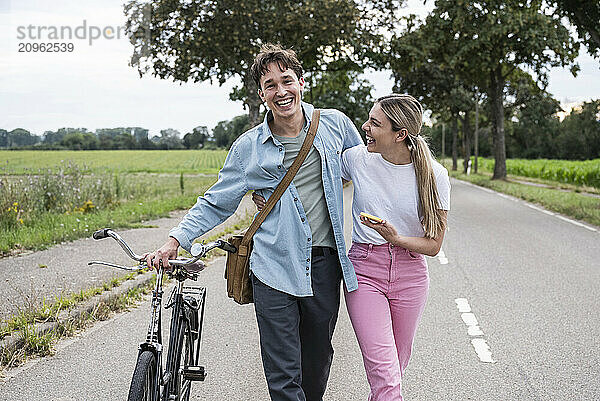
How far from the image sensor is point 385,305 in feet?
12.0

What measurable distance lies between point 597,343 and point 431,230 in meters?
3.14

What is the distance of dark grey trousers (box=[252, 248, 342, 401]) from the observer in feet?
11.3

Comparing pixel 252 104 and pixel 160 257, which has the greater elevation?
pixel 252 104

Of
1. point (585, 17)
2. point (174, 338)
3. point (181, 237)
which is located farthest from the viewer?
point (585, 17)

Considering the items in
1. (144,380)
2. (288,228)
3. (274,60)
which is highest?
(274,60)

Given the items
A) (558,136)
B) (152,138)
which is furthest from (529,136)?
(152,138)

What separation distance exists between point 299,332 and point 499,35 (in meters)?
27.6

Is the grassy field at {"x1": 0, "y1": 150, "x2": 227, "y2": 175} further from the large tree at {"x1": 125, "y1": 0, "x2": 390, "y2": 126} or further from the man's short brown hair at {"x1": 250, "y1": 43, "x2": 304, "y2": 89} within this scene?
the man's short brown hair at {"x1": 250, "y1": 43, "x2": 304, "y2": 89}

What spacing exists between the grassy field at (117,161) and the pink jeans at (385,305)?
485 inches

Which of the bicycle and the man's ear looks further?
the man's ear

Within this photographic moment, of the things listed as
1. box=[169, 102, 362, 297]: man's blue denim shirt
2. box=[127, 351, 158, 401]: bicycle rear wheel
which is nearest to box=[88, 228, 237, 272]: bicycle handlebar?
box=[169, 102, 362, 297]: man's blue denim shirt

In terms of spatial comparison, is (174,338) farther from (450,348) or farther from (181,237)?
(450,348)

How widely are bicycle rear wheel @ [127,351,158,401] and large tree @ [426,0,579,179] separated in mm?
27746

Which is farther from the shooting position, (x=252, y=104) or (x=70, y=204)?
(x=252, y=104)
